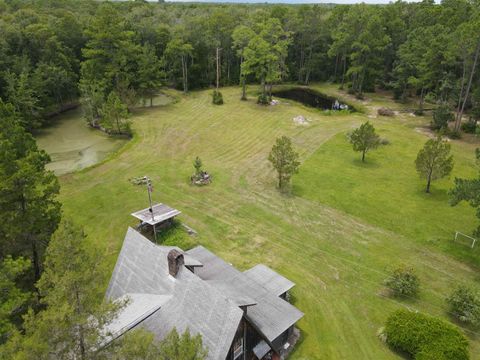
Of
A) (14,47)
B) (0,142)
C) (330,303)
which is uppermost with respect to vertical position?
(14,47)

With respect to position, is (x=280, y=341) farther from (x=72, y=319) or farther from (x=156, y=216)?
(x=156, y=216)

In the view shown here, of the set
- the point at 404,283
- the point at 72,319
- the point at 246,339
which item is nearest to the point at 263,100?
the point at 404,283

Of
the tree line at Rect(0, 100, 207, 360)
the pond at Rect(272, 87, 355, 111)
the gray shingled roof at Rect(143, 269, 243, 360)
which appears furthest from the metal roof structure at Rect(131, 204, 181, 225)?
the pond at Rect(272, 87, 355, 111)

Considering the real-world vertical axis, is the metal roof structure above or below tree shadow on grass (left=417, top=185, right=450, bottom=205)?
below

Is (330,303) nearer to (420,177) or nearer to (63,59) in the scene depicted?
(420,177)

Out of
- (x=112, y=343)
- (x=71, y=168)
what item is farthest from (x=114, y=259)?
(x=71, y=168)

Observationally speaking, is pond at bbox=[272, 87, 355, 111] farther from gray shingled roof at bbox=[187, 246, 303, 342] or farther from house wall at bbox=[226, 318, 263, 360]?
house wall at bbox=[226, 318, 263, 360]

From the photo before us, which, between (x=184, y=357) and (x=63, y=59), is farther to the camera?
(x=63, y=59)
